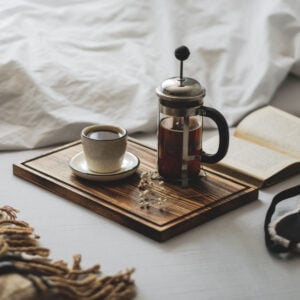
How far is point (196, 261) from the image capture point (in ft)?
3.33

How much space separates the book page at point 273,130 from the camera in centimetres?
137

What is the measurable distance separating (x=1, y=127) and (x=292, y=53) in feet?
2.11

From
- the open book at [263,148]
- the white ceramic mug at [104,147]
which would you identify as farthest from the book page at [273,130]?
the white ceramic mug at [104,147]

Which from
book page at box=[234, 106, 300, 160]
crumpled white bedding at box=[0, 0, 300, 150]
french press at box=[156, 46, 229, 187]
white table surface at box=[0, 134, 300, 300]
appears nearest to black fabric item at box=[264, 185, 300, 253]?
white table surface at box=[0, 134, 300, 300]

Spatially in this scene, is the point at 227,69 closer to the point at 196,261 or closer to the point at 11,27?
the point at 11,27

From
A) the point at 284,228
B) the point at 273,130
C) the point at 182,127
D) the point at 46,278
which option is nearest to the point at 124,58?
the point at 273,130

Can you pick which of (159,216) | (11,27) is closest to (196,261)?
(159,216)

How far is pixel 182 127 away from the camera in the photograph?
117 cm

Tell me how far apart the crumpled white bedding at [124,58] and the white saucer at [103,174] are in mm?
189

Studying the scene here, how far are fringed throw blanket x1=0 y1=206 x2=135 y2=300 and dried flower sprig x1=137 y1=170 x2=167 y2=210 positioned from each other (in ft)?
0.57

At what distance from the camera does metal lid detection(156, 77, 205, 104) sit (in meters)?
1.13

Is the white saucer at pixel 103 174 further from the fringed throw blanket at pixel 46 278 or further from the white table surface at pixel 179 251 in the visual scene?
the fringed throw blanket at pixel 46 278

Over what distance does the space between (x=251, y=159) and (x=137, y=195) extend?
0.25 m

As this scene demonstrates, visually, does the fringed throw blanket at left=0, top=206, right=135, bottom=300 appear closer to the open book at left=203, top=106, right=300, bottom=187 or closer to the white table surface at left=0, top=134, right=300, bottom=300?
the white table surface at left=0, top=134, right=300, bottom=300
